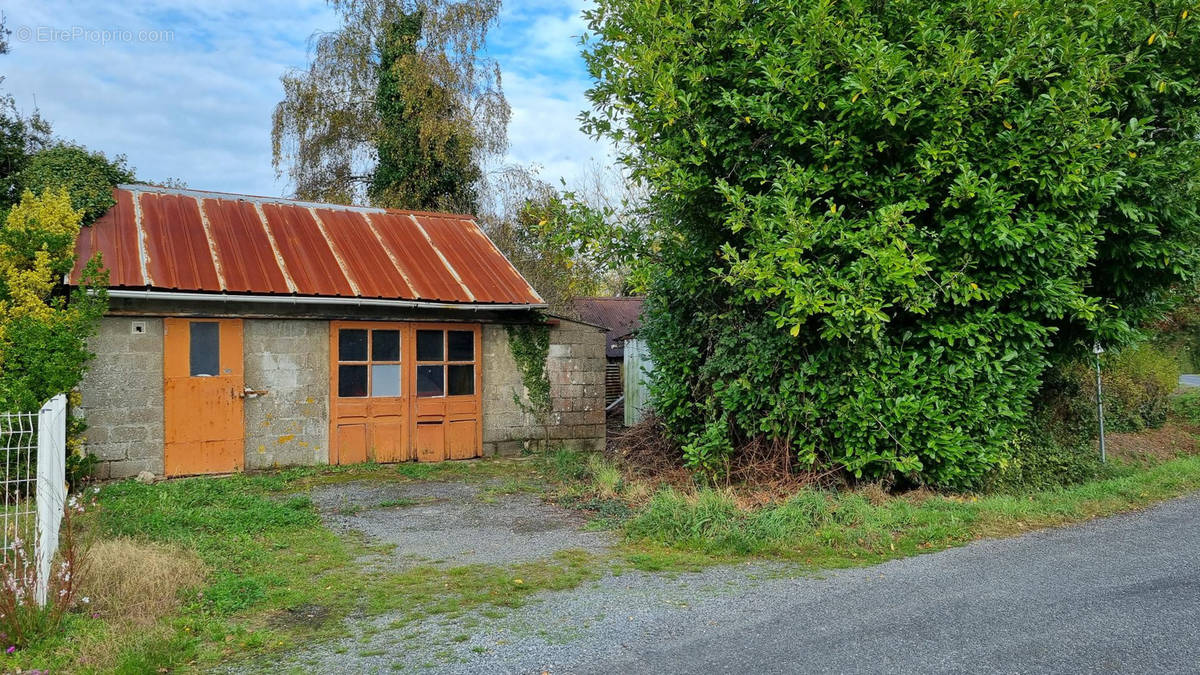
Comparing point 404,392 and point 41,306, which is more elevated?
point 41,306

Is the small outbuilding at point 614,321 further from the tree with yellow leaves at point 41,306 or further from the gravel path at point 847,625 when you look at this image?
the gravel path at point 847,625

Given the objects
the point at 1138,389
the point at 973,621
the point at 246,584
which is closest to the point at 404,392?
the point at 246,584

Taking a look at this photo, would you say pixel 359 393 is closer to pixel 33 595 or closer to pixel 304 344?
pixel 304 344

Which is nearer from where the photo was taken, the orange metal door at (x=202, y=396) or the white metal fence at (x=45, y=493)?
the white metal fence at (x=45, y=493)

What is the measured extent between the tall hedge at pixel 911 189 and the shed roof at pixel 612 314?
44.8 ft

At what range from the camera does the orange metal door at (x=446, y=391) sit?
10.7m

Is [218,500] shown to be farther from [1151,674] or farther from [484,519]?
[1151,674]

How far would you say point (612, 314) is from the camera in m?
24.3

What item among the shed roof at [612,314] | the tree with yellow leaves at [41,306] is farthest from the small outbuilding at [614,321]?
the tree with yellow leaves at [41,306]

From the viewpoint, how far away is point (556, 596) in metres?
4.91

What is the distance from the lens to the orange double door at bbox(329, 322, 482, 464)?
A: 33.5 feet

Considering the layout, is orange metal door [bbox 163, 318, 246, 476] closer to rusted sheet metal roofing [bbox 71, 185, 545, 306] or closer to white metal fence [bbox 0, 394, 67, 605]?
rusted sheet metal roofing [bbox 71, 185, 545, 306]

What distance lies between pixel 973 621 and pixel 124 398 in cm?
916

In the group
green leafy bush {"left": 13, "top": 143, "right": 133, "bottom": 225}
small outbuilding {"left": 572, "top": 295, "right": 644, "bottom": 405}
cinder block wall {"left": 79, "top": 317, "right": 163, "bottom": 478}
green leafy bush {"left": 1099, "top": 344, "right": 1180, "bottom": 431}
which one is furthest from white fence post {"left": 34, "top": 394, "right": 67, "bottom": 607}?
green leafy bush {"left": 1099, "top": 344, "right": 1180, "bottom": 431}
